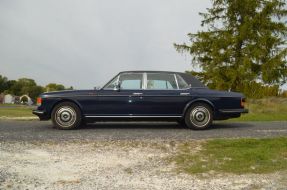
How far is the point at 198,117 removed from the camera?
1033 centimetres

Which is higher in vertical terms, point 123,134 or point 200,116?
point 200,116

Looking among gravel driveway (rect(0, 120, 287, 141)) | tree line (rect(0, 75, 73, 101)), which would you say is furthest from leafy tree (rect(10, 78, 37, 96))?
gravel driveway (rect(0, 120, 287, 141))

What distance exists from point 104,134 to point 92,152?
180 centimetres

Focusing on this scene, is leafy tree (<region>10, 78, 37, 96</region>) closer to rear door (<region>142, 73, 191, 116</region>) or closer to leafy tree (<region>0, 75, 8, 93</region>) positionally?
leafy tree (<region>0, 75, 8, 93</region>)

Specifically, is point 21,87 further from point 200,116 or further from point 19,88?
point 200,116

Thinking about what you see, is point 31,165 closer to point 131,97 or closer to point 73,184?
point 73,184

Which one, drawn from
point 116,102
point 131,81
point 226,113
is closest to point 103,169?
point 116,102

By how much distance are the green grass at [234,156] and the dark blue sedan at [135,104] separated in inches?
77.3

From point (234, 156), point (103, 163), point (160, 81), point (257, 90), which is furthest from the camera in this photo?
point (257, 90)

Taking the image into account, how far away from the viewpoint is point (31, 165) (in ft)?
22.2

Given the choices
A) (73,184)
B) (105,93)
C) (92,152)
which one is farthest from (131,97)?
(73,184)

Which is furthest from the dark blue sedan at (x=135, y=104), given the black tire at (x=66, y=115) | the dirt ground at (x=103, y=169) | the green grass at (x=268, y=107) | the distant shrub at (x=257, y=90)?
the distant shrub at (x=257, y=90)

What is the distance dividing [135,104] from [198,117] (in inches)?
65.0

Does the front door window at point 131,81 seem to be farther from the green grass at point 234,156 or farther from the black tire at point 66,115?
the green grass at point 234,156
